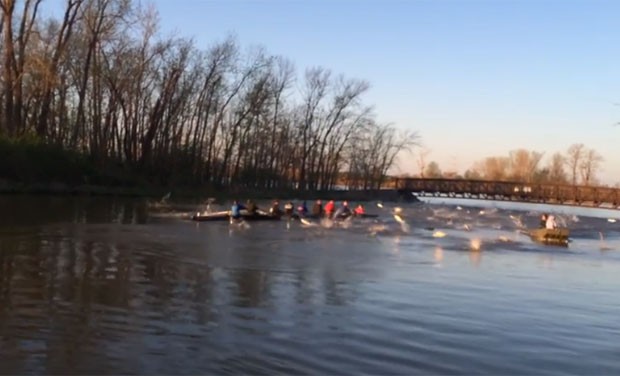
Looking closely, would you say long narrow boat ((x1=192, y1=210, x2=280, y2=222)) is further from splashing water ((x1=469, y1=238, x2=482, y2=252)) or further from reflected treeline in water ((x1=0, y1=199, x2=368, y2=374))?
splashing water ((x1=469, y1=238, x2=482, y2=252))

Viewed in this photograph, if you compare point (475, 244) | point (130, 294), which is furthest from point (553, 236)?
point (130, 294)

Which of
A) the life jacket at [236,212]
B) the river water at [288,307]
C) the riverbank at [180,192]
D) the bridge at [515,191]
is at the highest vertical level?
the bridge at [515,191]

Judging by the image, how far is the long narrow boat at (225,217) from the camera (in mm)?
37344

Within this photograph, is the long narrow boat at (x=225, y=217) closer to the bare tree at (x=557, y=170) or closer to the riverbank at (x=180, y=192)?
the riverbank at (x=180, y=192)

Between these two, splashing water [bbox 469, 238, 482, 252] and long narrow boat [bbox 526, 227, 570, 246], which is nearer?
splashing water [bbox 469, 238, 482, 252]

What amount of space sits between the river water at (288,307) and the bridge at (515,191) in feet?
308

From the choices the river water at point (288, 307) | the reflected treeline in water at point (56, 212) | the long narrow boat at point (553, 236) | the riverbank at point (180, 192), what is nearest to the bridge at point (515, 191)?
the riverbank at point (180, 192)

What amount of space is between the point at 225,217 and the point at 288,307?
79.4 feet

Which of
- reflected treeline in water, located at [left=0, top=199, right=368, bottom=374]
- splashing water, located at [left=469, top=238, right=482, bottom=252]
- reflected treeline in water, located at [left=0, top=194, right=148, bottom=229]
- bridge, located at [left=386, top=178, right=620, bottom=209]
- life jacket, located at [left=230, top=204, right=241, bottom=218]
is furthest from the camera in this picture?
bridge, located at [left=386, top=178, right=620, bottom=209]

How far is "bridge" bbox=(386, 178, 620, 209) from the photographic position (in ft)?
381

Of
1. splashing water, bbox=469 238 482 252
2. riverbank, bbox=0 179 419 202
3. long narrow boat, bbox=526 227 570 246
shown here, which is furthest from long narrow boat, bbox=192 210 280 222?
riverbank, bbox=0 179 419 202

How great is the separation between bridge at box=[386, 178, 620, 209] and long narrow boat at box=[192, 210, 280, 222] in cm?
8529

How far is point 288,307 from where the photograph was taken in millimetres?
14086

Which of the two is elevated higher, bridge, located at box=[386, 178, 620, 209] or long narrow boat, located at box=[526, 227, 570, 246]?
bridge, located at box=[386, 178, 620, 209]
